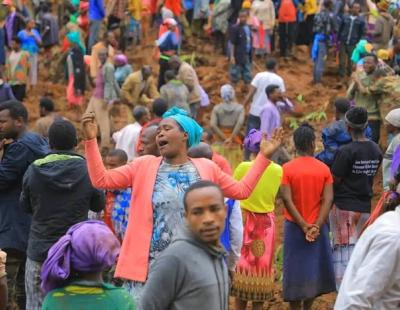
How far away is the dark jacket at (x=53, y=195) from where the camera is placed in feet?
21.0

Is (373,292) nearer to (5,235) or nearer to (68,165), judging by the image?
(68,165)

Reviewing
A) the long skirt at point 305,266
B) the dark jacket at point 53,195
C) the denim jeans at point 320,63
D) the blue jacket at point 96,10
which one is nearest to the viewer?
the dark jacket at point 53,195

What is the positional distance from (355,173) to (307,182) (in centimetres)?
59

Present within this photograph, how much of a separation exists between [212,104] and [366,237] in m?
13.2

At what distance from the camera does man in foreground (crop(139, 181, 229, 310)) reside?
4.22 metres

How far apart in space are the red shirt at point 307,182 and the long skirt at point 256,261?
0.96 feet

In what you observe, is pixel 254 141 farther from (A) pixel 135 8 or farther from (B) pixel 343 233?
(A) pixel 135 8

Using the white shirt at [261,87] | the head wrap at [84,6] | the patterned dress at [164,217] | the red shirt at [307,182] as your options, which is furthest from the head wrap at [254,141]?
the head wrap at [84,6]

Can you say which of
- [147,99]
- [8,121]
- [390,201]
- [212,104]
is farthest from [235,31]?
[390,201]

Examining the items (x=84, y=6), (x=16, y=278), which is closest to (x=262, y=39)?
(x=84, y=6)

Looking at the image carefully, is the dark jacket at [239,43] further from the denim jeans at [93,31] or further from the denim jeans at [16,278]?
the denim jeans at [16,278]

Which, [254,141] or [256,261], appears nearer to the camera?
[254,141]

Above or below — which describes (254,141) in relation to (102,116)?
above

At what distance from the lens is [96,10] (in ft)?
59.5
